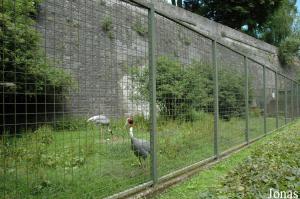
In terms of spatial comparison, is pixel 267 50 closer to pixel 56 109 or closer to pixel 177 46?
pixel 177 46

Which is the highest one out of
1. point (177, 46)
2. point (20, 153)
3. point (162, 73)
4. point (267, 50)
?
point (267, 50)

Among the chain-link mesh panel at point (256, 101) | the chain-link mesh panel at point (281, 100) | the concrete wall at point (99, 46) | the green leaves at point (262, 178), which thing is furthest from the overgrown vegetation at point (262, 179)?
the chain-link mesh panel at point (281, 100)

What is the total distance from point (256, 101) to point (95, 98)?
6.63 m

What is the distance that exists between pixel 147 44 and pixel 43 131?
1666 millimetres

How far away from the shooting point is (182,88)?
17.4 ft

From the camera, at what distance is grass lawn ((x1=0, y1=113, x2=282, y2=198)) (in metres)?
3.25

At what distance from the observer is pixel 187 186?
4.72 m

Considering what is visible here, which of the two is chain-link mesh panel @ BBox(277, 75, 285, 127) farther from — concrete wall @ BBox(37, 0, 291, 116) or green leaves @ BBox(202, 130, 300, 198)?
concrete wall @ BBox(37, 0, 291, 116)

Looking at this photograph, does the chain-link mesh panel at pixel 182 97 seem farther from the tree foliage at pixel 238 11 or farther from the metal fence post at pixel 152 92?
the tree foliage at pixel 238 11

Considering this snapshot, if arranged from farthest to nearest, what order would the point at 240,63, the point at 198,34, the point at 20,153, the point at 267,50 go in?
1. the point at 267,50
2. the point at 240,63
3. the point at 198,34
4. the point at 20,153

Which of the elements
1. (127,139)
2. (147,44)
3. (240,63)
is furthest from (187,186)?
(240,63)

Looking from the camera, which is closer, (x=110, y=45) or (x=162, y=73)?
(x=110, y=45)

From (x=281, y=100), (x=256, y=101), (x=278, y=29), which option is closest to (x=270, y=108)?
(x=256, y=101)

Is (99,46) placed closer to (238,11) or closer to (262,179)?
(262,179)
